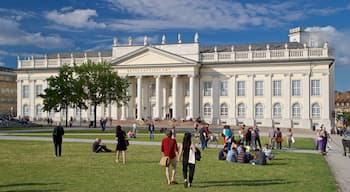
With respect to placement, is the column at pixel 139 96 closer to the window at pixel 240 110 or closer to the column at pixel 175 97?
the column at pixel 175 97

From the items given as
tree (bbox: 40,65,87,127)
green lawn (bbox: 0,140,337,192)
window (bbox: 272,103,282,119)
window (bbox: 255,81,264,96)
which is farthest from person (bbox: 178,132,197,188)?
window (bbox: 255,81,264,96)

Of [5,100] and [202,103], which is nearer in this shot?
[202,103]

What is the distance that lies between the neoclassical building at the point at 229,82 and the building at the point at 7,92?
37.3 meters

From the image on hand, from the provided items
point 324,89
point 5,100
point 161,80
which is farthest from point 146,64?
point 5,100

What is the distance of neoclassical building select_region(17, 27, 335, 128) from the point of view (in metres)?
68.6

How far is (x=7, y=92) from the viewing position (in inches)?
4628

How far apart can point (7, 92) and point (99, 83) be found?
6619cm

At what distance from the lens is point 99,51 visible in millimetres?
91312

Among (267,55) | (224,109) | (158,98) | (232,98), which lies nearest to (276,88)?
(267,55)

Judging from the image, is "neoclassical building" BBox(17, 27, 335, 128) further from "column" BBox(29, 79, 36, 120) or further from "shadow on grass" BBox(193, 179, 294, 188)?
"shadow on grass" BBox(193, 179, 294, 188)

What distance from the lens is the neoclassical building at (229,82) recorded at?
6856cm

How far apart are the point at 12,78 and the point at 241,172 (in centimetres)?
11603

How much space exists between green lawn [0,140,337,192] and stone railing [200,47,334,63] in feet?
159

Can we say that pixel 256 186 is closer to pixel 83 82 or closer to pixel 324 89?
pixel 83 82
